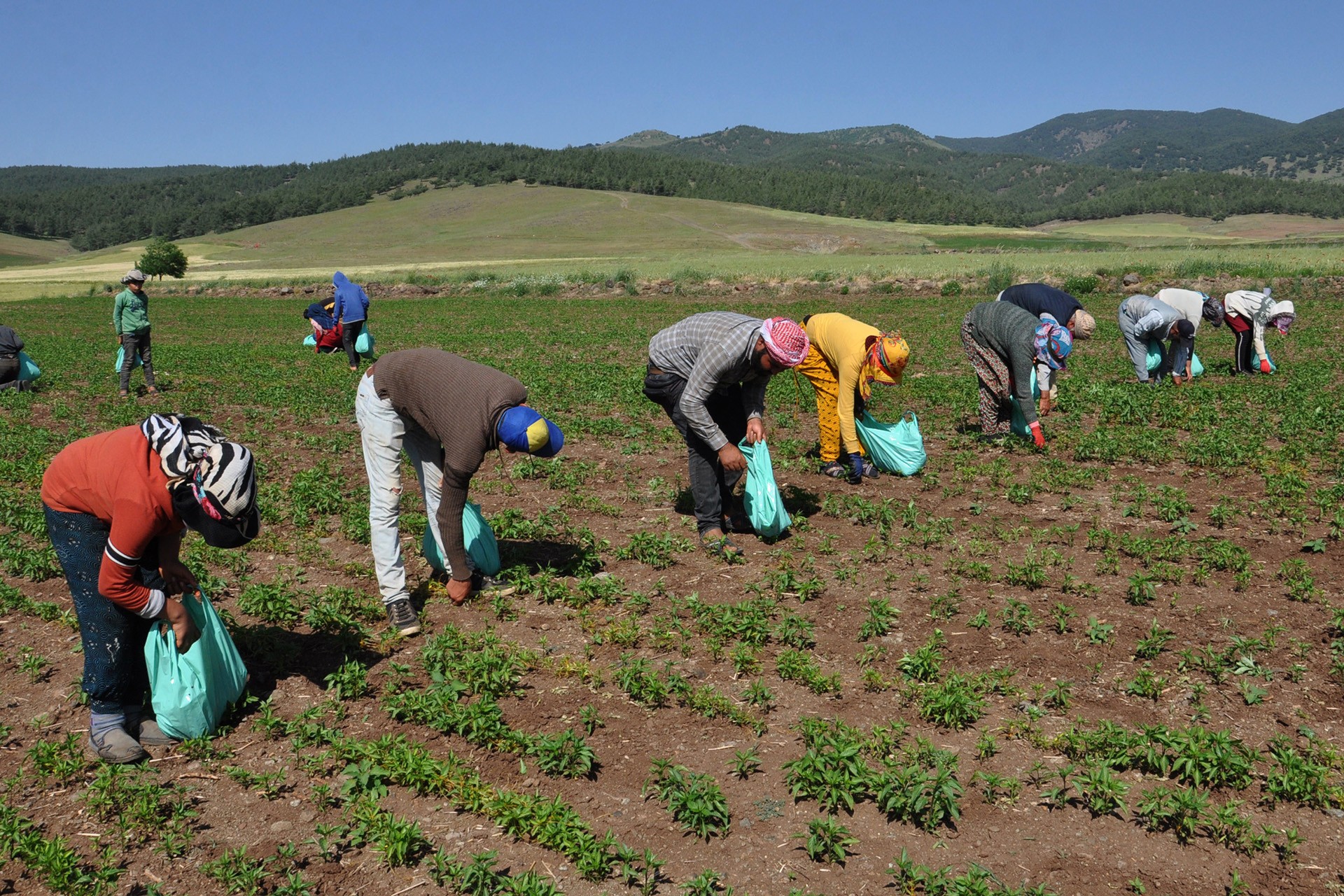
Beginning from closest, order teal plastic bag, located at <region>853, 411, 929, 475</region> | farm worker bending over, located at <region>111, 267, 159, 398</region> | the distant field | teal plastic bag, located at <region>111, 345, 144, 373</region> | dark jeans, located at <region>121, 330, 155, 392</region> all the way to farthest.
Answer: teal plastic bag, located at <region>853, 411, 929, 475</region> → farm worker bending over, located at <region>111, 267, 159, 398</region> → dark jeans, located at <region>121, 330, 155, 392</region> → teal plastic bag, located at <region>111, 345, 144, 373</region> → the distant field

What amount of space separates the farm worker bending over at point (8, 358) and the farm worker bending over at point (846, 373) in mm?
13149

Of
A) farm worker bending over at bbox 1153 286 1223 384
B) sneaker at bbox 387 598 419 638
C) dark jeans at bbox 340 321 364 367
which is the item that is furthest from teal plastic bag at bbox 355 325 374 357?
farm worker bending over at bbox 1153 286 1223 384

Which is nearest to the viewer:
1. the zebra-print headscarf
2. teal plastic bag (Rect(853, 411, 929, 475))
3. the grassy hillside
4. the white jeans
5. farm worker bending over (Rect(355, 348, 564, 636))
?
the zebra-print headscarf

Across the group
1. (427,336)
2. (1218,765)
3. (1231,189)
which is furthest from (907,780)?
(1231,189)

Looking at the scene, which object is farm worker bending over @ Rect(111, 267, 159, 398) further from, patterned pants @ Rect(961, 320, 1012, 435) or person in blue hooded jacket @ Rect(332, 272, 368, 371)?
patterned pants @ Rect(961, 320, 1012, 435)

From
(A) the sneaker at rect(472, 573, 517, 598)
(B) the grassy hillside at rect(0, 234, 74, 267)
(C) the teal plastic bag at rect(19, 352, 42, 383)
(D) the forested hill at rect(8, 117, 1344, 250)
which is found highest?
(D) the forested hill at rect(8, 117, 1344, 250)

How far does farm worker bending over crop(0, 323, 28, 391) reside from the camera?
1457cm

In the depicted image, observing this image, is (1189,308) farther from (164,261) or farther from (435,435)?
(164,261)

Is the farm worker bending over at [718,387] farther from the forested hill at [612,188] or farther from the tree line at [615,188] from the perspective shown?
the forested hill at [612,188]

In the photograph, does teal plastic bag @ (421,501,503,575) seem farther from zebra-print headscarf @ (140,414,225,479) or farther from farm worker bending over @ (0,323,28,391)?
farm worker bending over @ (0,323,28,391)

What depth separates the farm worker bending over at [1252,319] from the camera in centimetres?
1384

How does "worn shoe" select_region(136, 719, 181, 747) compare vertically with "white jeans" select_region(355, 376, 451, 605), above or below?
below

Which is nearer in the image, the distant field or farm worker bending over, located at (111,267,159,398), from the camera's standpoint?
farm worker bending over, located at (111,267,159,398)

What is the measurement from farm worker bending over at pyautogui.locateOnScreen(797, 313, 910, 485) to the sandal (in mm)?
1655
